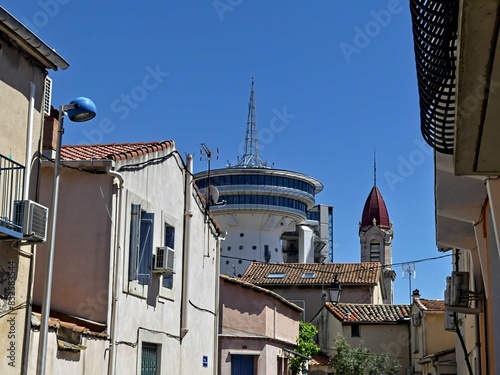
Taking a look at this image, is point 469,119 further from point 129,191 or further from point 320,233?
point 320,233

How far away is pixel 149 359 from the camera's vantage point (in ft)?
56.9

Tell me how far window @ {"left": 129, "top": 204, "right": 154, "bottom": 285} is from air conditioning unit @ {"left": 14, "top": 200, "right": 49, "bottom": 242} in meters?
4.66

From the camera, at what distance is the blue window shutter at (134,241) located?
16.0 meters

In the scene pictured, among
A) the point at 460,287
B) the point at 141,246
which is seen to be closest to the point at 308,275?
the point at 141,246

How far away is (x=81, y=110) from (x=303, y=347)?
934 inches

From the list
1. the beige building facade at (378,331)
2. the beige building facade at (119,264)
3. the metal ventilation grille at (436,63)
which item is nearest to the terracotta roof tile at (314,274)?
the beige building facade at (378,331)

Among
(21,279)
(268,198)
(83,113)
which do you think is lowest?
(21,279)

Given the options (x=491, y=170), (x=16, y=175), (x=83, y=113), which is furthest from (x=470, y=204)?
(x=16, y=175)

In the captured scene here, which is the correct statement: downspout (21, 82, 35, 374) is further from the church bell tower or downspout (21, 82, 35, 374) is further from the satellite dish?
the church bell tower

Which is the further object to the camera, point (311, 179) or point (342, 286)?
point (311, 179)

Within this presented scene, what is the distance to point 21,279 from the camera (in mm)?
11680

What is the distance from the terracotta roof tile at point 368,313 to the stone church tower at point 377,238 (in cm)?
4330

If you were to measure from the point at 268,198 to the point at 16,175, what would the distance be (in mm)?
82033

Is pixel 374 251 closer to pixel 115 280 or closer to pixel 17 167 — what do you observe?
pixel 115 280
